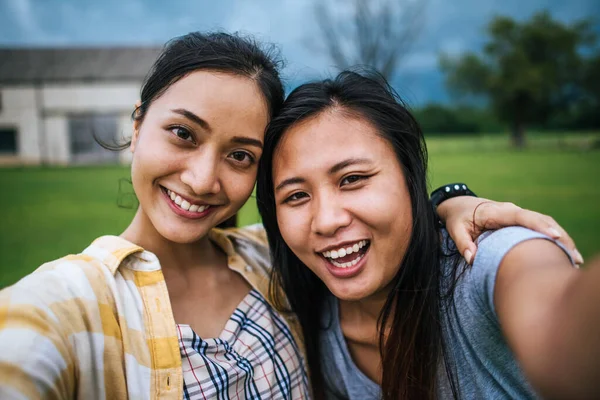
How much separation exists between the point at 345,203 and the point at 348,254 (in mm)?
194

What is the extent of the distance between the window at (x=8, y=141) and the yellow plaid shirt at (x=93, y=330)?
29181 millimetres

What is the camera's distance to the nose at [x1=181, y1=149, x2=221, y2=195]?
1.70 meters

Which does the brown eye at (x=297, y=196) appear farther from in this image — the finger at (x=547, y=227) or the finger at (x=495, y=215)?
the finger at (x=547, y=227)

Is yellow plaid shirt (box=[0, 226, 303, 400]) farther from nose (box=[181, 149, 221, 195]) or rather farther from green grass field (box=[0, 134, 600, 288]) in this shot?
green grass field (box=[0, 134, 600, 288])

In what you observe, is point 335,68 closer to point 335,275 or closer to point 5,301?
point 335,275

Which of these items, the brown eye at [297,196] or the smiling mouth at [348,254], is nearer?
the smiling mouth at [348,254]

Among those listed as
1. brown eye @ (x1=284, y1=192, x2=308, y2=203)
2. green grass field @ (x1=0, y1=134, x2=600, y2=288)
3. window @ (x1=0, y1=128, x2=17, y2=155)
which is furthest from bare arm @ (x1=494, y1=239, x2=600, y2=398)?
window @ (x1=0, y1=128, x2=17, y2=155)

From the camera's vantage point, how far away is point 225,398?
1624 mm

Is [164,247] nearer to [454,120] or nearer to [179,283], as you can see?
[179,283]

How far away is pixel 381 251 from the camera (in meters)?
1.70

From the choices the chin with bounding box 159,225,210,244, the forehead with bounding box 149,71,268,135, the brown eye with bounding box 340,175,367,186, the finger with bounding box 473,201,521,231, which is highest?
the forehead with bounding box 149,71,268,135

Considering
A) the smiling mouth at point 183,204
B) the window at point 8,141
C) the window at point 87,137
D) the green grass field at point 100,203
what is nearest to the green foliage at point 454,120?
the green grass field at point 100,203

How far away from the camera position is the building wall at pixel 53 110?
86.4ft

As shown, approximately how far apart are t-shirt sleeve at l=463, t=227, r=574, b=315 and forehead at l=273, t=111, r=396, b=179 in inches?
19.9
